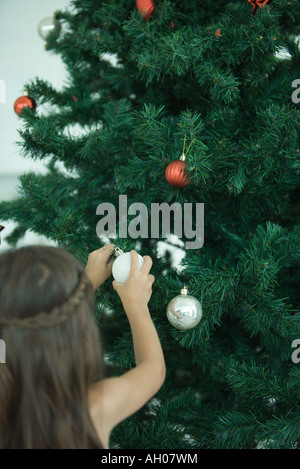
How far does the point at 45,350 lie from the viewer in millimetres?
492

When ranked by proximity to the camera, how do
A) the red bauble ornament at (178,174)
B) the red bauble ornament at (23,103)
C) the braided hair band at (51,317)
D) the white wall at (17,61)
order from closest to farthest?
the braided hair band at (51,317), the red bauble ornament at (178,174), the red bauble ornament at (23,103), the white wall at (17,61)

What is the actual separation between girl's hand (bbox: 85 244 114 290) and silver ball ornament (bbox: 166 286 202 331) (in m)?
0.11

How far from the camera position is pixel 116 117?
71cm

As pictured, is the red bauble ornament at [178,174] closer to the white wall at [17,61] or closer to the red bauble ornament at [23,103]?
the red bauble ornament at [23,103]

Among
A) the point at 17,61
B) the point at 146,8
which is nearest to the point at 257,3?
the point at 146,8

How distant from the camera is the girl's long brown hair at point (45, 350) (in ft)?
1.58

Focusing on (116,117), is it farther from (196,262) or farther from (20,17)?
(20,17)

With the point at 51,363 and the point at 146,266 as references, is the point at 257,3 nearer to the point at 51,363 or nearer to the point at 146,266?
the point at 146,266

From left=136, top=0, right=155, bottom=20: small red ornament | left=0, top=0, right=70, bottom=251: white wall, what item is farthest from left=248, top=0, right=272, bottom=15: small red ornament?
left=0, top=0, right=70, bottom=251: white wall

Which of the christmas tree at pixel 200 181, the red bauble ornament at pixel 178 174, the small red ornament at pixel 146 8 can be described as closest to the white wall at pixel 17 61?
the christmas tree at pixel 200 181

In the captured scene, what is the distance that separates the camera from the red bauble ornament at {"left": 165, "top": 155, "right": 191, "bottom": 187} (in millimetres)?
581

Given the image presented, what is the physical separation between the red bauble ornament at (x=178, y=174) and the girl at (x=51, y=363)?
183 millimetres

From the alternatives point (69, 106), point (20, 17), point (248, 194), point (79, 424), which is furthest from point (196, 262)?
point (20, 17)

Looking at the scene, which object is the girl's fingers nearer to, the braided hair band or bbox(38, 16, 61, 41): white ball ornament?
the braided hair band
